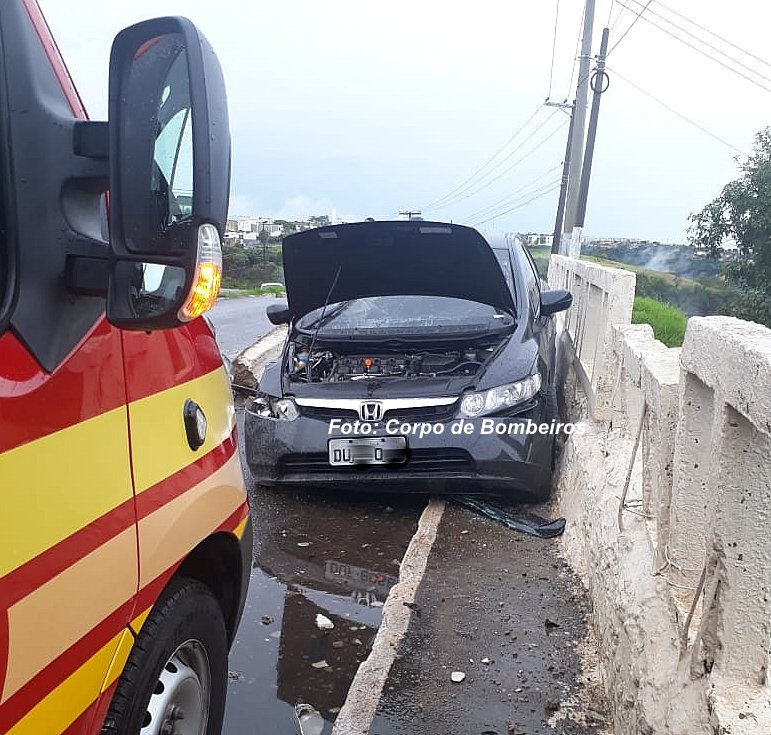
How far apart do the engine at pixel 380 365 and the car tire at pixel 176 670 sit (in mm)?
2783

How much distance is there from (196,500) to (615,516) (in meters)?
1.91

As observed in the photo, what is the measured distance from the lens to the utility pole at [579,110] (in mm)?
17875

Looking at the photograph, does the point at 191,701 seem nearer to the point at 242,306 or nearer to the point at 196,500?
the point at 196,500

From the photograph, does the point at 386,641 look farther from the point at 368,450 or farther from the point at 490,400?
the point at 490,400

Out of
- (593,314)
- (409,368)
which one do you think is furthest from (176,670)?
(593,314)

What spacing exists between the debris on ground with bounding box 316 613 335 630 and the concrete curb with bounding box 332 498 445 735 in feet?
0.83

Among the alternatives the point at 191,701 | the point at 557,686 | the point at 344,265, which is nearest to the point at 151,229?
the point at 191,701

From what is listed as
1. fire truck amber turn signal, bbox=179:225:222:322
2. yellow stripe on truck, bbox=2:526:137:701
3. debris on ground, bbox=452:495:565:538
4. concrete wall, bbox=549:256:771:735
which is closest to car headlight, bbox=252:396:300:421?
debris on ground, bbox=452:495:565:538

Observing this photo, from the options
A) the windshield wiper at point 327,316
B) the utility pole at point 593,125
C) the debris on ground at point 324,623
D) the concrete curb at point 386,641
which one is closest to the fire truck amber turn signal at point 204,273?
the concrete curb at point 386,641

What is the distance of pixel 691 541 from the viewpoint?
2256mm

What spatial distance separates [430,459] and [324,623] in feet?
4.32

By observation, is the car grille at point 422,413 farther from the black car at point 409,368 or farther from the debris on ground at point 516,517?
the debris on ground at point 516,517

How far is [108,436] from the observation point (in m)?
1.56

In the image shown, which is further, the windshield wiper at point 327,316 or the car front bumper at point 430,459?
the windshield wiper at point 327,316
